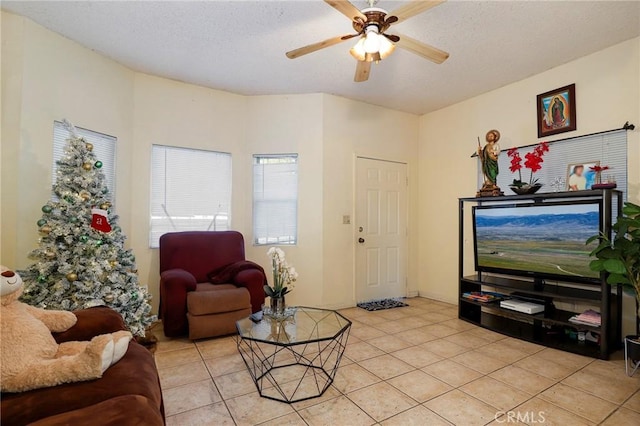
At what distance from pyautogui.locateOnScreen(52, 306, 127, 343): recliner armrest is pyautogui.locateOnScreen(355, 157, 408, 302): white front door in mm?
2945

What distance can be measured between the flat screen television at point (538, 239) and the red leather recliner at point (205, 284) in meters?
2.54

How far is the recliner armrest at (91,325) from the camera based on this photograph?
156 cm

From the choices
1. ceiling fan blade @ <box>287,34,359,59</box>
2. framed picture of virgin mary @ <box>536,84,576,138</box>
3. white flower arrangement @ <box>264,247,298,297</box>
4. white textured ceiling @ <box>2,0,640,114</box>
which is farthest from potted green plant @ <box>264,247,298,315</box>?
framed picture of virgin mary @ <box>536,84,576,138</box>

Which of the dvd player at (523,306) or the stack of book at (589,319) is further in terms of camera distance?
the dvd player at (523,306)

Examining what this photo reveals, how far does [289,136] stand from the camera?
3947 mm

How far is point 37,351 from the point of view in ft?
4.32

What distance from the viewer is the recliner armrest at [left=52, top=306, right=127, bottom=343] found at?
1555 mm

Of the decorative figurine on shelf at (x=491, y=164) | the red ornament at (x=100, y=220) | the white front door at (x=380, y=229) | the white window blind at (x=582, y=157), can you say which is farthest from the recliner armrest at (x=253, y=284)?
the white window blind at (x=582, y=157)

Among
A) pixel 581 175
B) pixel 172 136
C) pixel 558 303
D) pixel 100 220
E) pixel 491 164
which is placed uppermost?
pixel 172 136

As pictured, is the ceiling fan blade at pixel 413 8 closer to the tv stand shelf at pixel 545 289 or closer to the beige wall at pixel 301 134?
the beige wall at pixel 301 134

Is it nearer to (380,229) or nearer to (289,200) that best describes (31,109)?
(289,200)

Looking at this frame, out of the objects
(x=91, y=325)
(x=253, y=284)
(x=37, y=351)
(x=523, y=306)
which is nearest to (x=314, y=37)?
(x=253, y=284)

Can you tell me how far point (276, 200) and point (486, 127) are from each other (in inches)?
112

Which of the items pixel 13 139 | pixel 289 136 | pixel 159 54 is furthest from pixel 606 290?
pixel 13 139
